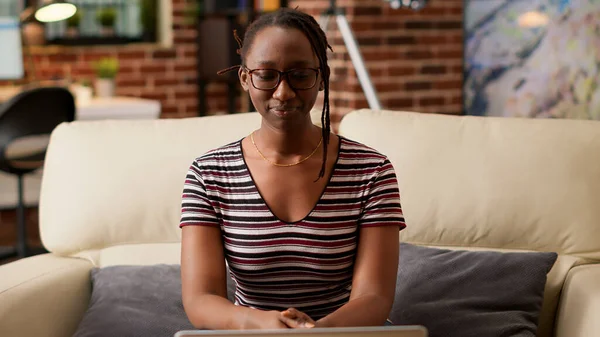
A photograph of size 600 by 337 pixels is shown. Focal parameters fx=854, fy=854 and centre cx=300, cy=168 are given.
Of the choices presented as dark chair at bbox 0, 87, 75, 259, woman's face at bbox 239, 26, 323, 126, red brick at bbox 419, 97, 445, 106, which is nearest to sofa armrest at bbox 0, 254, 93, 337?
woman's face at bbox 239, 26, 323, 126

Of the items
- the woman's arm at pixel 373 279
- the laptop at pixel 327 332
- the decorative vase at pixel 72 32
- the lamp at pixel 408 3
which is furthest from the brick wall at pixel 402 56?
the laptop at pixel 327 332

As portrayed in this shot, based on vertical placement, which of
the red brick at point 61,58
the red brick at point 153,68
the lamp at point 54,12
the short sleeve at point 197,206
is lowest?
the short sleeve at point 197,206

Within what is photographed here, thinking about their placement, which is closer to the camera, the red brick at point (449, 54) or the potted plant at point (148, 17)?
the red brick at point (449, 54)

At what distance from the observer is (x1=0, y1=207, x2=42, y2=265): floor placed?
14.8 ft

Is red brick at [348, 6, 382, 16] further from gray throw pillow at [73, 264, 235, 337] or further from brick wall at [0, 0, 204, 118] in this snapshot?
brick wall at [0, 0, 204, 118]

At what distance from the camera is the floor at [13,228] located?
451cm

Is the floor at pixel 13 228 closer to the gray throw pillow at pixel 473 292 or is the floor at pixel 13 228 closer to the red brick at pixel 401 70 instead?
the red brick at pixel 401 70

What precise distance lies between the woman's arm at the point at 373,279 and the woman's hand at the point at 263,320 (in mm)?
115

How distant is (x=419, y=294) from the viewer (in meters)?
1.81

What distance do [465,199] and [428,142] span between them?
0.52 ft

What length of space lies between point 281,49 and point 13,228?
12.5ft

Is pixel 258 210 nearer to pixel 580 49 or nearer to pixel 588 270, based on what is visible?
pixel 588 270

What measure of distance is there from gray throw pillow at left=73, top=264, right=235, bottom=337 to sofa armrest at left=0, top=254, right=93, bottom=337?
5 cm

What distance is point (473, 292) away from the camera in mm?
1802
